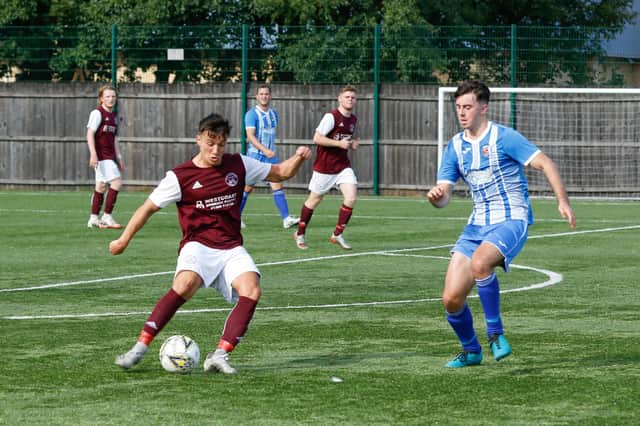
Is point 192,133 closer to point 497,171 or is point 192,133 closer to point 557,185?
point 497,171

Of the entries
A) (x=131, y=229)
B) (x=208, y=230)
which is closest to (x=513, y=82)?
(x=208, y=230)

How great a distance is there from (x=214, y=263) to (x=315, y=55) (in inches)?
817

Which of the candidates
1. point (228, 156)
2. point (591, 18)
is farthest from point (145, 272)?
point (591, 18)

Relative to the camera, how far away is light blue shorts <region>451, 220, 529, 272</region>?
8555 millimetres

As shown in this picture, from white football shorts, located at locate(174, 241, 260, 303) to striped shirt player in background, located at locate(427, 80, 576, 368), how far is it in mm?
1304

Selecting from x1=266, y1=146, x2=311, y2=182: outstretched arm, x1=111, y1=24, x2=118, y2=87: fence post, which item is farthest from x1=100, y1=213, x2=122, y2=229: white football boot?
x1=266, y1=146, x2=311, y2=182: outstretched arm

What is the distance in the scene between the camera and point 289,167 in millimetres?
8914

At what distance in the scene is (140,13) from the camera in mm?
31594

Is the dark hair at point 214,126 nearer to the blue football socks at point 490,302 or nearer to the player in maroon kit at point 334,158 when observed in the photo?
the blue football socks at point 490,302

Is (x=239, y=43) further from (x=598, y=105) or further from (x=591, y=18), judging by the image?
(x=591, y=18)

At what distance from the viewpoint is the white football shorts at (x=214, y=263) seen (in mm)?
8484

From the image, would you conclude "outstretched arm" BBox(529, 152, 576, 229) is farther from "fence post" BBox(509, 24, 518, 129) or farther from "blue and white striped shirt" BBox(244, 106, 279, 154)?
"fence post" BBox(509, 24, 518, 129)

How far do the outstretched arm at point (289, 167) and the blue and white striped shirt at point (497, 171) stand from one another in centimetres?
104

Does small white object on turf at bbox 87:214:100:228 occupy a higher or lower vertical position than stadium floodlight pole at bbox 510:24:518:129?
lower
